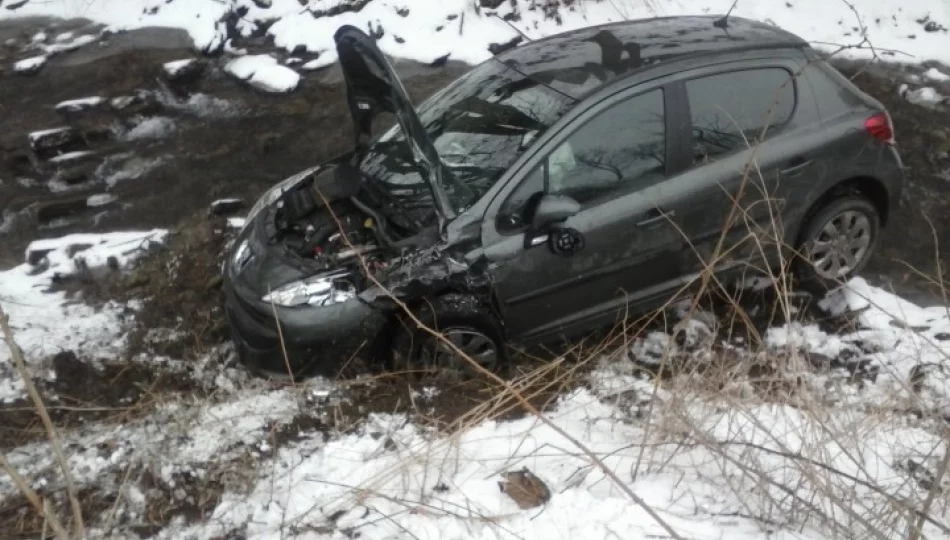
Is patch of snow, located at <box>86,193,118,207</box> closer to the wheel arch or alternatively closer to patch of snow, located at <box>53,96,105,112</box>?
patch of snow, located at <box>53,96,105,112</box>

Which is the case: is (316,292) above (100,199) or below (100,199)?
above

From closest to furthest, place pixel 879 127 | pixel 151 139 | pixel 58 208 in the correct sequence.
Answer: pixel 879 127 → pixel 58 208 → pixel 151 139

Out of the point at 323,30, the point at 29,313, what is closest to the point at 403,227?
the point at 29,313

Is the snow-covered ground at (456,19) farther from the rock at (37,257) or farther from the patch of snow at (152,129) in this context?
the rock at (37,257)

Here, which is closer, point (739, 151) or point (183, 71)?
point (739, 151)

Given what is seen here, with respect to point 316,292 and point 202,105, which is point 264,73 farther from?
point 316,292

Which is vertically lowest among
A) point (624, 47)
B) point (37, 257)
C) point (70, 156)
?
point (37, 257)

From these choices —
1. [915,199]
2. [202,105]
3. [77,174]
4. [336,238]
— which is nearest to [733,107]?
[336,238]

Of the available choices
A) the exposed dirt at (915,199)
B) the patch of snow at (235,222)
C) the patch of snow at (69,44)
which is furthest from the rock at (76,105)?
the exposed dirt at (915,199)

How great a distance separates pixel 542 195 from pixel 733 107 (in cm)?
126

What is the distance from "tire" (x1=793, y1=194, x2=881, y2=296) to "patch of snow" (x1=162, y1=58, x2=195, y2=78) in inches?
232

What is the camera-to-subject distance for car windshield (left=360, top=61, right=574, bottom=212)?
13.7 feet

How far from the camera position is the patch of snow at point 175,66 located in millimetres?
7914

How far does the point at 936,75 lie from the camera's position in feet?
A: 26.0
